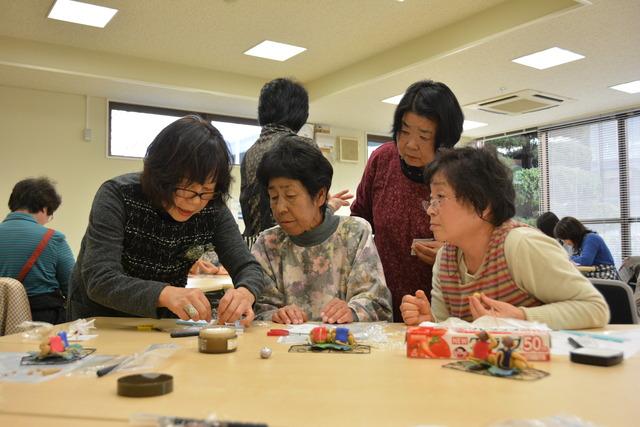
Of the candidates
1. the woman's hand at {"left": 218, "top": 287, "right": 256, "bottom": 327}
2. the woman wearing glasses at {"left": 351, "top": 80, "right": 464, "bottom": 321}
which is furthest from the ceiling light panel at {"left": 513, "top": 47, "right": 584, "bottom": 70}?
the woman's hand at {"left": 218, "top": 287, "right": 256, "bottom": 327}

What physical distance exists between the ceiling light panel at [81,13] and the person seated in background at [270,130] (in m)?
2.91

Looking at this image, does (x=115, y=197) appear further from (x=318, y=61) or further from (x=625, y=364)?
(x=318, y=61)

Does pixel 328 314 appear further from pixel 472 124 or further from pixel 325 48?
pixel 472 124

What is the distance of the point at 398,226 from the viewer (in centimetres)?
211

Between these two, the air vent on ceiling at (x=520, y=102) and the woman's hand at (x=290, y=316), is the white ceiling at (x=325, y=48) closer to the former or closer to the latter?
the air vent on ceiling at (x=520, y=102)

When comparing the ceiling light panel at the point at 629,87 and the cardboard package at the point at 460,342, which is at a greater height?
the ceiling light panel at the point at 629,87

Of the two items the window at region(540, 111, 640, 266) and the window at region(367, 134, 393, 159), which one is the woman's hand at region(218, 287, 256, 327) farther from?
the window at region(540, 111, 640, 266)

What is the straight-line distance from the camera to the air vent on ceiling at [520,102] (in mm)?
6812

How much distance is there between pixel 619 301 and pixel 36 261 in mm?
3014

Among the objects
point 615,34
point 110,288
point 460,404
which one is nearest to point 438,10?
point 615,34

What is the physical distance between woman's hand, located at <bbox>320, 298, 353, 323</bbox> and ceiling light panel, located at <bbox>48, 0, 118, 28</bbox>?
13.2 feet

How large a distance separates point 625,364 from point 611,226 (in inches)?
315

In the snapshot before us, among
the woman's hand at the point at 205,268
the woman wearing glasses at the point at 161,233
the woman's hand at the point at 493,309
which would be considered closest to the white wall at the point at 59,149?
the woman's hand at the point at 205,268

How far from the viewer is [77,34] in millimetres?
5230
